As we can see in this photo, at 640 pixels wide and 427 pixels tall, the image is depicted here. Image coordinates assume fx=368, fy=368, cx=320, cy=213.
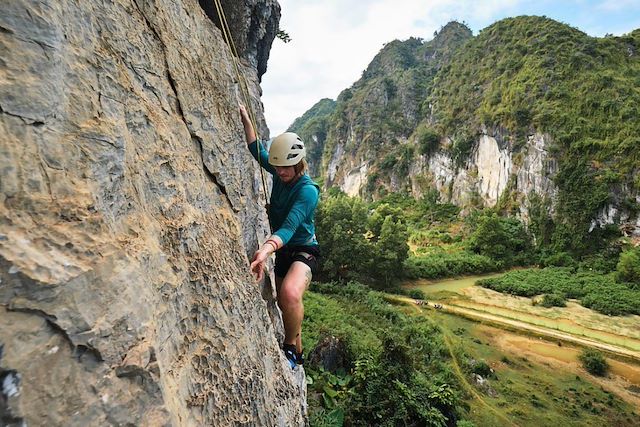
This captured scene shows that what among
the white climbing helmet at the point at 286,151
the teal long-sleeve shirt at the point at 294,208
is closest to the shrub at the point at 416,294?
the teal long-sleeve shirt at the point at 294,208

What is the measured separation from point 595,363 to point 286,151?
22377 millimetres

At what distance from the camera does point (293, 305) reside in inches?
153

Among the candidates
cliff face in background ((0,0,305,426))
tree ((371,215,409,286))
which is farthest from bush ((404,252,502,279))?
cliff face in background ((0,0,305,426))

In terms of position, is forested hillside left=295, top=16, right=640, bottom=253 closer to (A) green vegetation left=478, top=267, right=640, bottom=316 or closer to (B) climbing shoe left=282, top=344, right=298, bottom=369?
(A) green vegetation left=478, top=267, right=640, bottom=316

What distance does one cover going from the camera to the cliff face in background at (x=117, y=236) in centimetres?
134

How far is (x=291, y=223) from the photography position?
3354mm

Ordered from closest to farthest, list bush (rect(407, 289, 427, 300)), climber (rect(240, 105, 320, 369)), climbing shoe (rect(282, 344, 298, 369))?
climber (rect(240, 105, 320, 369)) < climbing shoe (rect(282, 344, 298, 369)) < bush (rect(407, 289, 427, 300))

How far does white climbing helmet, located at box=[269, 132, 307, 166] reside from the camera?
12.0 feet

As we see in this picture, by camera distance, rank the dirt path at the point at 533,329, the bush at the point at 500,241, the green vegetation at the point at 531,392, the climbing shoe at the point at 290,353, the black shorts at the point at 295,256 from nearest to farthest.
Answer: the black shorts at the point at 295,256, the climbing shoe at the point at 290,353, the green vegetation at the point at 531,392, the dirt path at the point at 533,329, the bush at the point at 500,241

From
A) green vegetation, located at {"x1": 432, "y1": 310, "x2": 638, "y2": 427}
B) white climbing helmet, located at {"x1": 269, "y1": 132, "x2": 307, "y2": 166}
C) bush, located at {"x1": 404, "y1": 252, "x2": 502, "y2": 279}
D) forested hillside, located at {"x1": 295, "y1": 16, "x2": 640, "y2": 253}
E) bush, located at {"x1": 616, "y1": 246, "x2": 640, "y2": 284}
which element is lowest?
green vegetation, located at {"x1": 432, "y1": 310, "x2": 638, "y2": 427}

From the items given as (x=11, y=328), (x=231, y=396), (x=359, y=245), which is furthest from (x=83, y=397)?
(x=359, y=245)

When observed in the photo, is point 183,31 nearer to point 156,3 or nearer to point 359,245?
point 156,3

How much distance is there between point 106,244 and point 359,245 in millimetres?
28787

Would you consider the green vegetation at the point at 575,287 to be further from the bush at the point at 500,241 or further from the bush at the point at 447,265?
the bush at the point at 500,241
